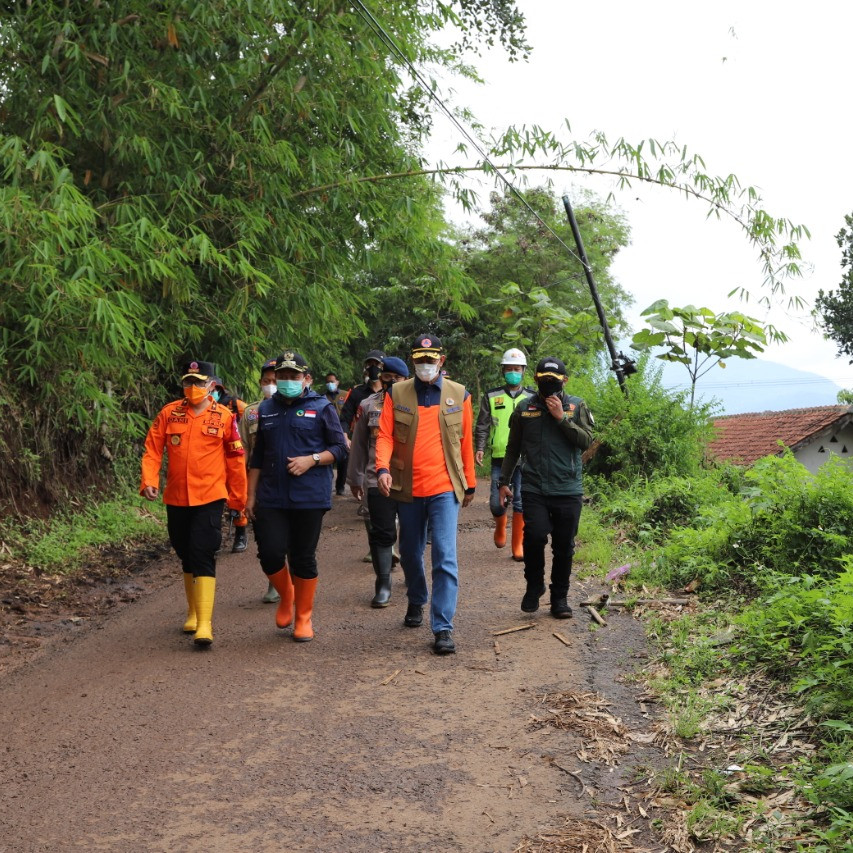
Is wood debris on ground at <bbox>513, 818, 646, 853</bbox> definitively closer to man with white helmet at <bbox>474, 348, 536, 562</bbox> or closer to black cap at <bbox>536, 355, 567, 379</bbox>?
black cap at <bbox>536, 355, 567, 379</bbox>

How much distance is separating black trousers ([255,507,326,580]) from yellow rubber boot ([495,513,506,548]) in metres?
3.34

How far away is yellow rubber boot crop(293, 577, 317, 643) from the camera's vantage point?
21.4ft

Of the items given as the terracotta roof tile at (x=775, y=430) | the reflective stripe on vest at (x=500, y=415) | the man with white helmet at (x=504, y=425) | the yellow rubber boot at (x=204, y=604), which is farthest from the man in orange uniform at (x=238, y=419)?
the terracotta roof tile at (x=775, y=430)

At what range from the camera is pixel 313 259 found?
1098 centimetres

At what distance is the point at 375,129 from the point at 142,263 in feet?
13.2

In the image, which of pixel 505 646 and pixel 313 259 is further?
pixel 313 259

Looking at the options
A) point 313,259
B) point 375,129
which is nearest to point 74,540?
point 313,259

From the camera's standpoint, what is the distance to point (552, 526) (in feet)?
22.5

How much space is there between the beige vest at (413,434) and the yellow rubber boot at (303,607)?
2.83 ft

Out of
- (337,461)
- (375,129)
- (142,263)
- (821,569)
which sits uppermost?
(375,129)

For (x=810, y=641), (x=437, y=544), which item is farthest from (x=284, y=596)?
(x=810, y=641)

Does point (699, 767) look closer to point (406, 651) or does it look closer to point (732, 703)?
point (732, 703)

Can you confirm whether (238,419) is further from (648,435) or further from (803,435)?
(803,435)

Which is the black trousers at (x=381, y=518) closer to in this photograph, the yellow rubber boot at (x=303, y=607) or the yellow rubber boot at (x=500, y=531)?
the yellow rubber boot at (x=303, y=607)
